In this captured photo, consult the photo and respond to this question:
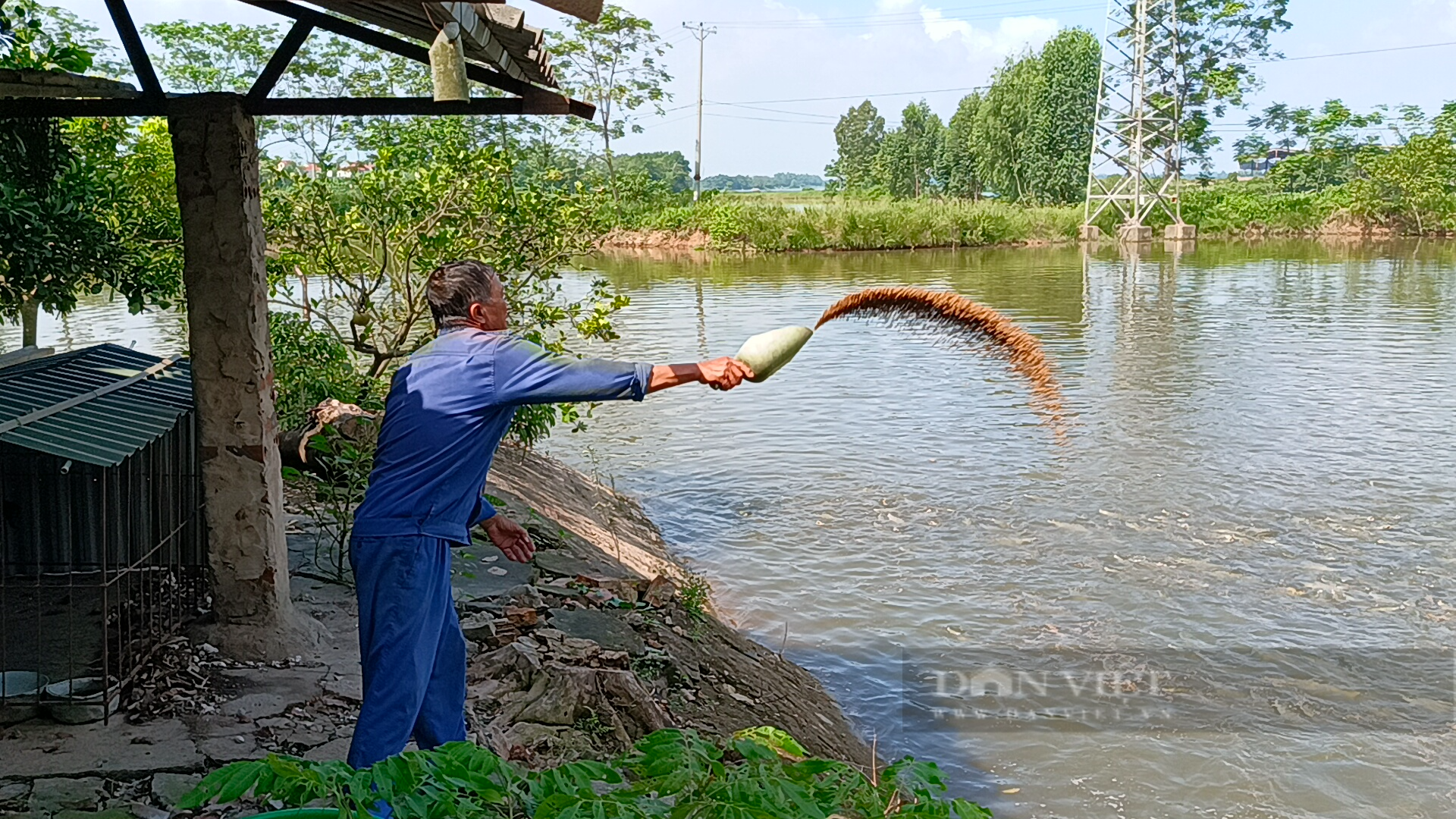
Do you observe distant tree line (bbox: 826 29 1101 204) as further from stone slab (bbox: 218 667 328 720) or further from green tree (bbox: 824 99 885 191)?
stone slab (bbox: 218 667 328 720)

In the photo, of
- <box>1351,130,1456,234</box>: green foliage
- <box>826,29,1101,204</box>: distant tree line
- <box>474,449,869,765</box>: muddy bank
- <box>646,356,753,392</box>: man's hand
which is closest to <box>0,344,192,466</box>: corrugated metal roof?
<box>474,449,869,765</box>: muddy bank

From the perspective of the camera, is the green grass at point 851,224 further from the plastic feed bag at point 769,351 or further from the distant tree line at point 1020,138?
the plastic feed bag at point 769,351

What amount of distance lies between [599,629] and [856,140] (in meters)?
74.5

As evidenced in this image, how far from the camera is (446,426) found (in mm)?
3316

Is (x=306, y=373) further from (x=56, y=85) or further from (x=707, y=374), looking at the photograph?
(x=707, y=374)

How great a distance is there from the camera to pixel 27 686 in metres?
4.33

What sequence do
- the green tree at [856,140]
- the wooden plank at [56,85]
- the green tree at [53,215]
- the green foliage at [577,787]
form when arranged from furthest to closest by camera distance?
A: 1. the green tree at [856,140]
2. the green tree at [53,215]
3. the wooden plank at [56,85]
4. the green foliage at [577,787]

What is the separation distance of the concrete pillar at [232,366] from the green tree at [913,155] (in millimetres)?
59005

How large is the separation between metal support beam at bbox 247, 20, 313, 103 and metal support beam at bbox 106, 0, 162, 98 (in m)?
0.33

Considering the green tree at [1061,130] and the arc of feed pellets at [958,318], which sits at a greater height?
the green tree at [1061,130]

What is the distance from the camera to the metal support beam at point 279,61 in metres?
4.61

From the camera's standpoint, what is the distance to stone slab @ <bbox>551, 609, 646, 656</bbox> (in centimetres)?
562

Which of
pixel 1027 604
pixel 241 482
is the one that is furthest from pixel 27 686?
pixel 1027 604

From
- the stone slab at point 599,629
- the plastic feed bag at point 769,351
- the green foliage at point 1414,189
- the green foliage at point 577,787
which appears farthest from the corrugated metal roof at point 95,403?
the green foliage at point 1414,189
